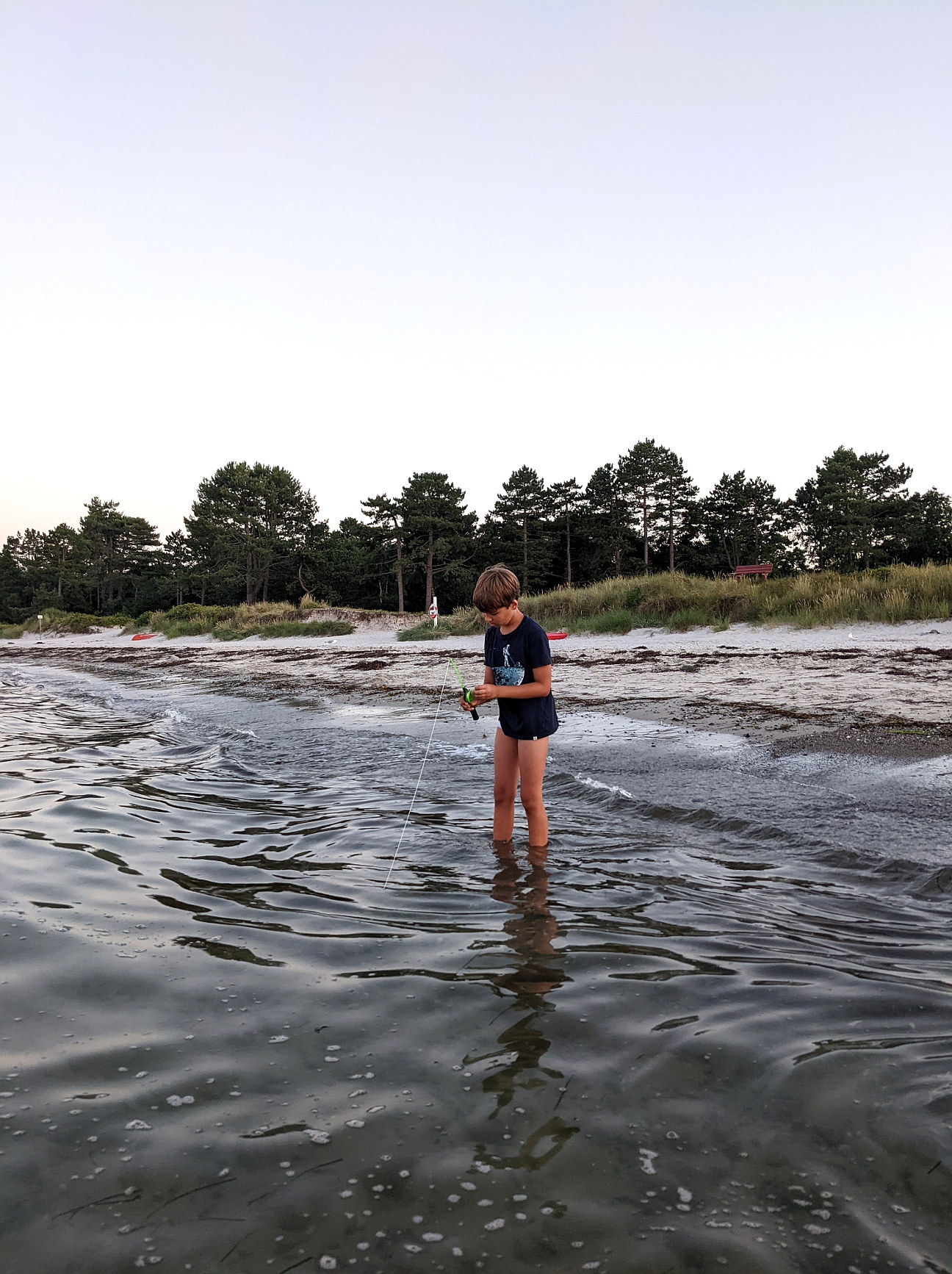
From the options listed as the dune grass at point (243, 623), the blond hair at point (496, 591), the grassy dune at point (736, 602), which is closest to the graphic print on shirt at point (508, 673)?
the blond hair at point (496, 591)

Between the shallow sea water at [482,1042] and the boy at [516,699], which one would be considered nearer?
the shallow sea water at [482,1042]

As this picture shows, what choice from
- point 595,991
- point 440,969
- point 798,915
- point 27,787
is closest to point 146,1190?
point 440,969

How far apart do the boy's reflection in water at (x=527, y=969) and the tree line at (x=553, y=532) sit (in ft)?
184

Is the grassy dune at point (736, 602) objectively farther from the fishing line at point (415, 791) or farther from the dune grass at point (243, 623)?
the fishing line at point (415, 791)

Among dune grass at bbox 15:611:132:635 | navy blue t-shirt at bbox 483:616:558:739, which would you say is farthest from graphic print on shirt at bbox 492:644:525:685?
dune grass at bbox 15:611:132:635

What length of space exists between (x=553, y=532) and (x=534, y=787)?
62723 millimetres

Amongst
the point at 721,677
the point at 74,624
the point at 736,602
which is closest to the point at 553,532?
the point at 74,624

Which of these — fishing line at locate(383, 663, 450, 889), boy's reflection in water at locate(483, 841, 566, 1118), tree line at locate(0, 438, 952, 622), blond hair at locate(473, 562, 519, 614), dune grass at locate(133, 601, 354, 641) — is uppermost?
tree line at locate(0, 438, 952, 622)

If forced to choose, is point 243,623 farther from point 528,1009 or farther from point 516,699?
point 528,1009

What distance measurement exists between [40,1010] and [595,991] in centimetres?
208

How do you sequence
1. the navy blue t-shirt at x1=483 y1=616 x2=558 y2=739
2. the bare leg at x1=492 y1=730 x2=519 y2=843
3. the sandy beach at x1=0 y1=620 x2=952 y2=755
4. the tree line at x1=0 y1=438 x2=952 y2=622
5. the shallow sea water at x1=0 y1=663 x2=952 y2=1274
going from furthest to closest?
the tree line at x1=0 y1=438 x2=952 y2=622
the sandy beach at x1=0 y1=620 x2=952 y2=755
the bare leg at x1=492 y1=730 x2=519 y2=843
the navy blue t-shirt at x1=483 y1=616 x2=558 y2=739
the shallow sea water at x1=0 y1=663 x2=952 y2=1274

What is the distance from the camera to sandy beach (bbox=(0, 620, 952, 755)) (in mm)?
8062

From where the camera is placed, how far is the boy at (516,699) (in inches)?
188

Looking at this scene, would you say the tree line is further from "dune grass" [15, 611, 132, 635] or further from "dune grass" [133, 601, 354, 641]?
"dune grass" [133, 601, 354, 641]
